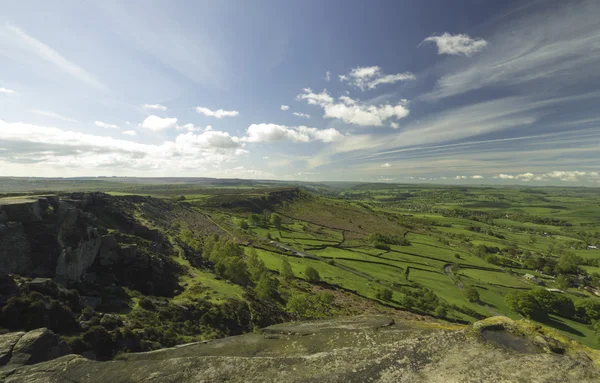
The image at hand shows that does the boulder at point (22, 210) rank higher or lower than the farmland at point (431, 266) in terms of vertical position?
higher

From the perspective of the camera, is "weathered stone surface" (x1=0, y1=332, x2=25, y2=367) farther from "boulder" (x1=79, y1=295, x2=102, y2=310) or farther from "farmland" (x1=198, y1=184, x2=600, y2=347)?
"farmland" (x1=198, y1=184, x2=600, y2=347)

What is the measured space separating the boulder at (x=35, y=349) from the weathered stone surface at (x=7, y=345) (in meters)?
0.15

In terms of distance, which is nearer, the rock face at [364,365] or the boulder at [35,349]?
the rock face at [364,365]

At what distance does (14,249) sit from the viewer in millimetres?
30953

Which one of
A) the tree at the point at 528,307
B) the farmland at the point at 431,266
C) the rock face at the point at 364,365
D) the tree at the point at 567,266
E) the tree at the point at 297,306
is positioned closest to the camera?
the rock face at the point at 364,365

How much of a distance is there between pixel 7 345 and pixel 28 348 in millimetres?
1222

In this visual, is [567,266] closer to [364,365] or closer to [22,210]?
[364,365]

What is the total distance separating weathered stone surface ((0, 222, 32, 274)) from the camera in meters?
29.5

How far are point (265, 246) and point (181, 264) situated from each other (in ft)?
216

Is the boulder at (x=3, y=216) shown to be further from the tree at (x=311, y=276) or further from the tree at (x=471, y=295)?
the tree at (x=471, y=295)

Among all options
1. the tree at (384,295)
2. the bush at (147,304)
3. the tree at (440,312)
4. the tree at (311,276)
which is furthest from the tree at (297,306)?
the tree at (440,312)

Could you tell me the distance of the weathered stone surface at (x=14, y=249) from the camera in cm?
2953

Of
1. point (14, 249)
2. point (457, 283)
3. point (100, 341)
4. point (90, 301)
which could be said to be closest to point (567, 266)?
point (457, 283)

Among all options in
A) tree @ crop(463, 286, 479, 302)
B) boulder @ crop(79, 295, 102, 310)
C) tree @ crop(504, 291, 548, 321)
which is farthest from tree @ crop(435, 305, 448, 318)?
boulder @ crop(79, 295, 102, 310)
